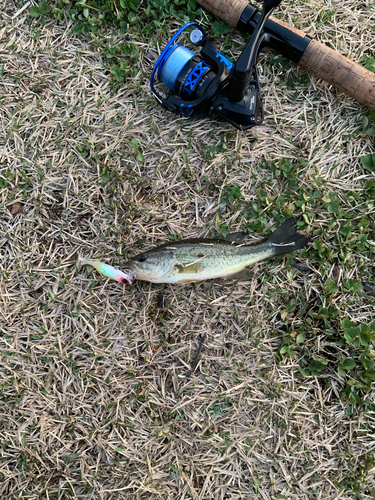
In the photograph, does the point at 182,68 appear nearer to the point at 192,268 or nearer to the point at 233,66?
the point at 233,66

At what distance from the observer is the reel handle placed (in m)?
3.03

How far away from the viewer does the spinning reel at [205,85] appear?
293 cm

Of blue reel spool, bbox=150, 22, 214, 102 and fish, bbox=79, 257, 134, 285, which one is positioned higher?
blue reel spool, bbox=150, 22, 214, 102

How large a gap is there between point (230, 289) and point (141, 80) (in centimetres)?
215

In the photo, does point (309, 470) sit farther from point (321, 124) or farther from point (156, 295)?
point (321, 124)

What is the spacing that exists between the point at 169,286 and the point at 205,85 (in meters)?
1.77

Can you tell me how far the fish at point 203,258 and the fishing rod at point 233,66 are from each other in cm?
108

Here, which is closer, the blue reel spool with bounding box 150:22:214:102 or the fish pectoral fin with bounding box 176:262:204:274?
the fish pectoral fin with bounding box 176:262:204:274

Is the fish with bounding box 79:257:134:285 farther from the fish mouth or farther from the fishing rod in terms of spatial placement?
the fishing rod

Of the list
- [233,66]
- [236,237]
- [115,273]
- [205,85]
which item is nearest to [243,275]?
[236,237]

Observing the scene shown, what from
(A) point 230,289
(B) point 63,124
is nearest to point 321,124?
(A) point 230,289

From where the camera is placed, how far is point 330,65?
10.0ft

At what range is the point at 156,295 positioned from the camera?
10.2 feet

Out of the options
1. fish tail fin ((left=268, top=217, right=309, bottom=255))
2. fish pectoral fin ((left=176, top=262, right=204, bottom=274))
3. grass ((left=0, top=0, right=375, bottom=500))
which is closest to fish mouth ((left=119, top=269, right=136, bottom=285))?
grass ((left=0, top=0, right=375, bottom=500))
